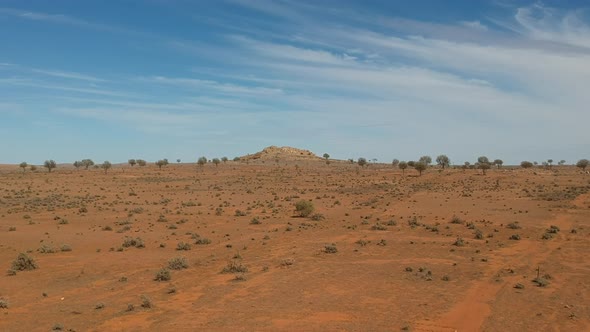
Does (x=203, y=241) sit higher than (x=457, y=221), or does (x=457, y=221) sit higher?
(x=457, y=221)

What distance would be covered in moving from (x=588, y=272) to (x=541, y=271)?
1.83 m

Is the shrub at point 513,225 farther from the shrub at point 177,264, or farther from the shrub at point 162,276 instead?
the shrub at point 162,276

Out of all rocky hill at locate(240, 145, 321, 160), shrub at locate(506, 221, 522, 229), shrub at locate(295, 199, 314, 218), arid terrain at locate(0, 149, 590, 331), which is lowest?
arid terrain at locate(0, 149, 590, 331)

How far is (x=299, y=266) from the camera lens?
20.2m

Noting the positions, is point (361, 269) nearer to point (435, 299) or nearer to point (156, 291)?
point (435, 299)

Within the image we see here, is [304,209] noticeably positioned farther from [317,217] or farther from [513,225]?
[513,225]

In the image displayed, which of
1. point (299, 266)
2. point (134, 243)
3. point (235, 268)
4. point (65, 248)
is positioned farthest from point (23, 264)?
point (299, 266)

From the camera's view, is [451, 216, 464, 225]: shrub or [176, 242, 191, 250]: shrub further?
[451, 216, 464, 225]: shrub

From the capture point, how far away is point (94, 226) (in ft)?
106

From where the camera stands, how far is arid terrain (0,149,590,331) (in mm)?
13516

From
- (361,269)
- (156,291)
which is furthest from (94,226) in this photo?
(361,269)

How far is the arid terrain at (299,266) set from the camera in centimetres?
1352

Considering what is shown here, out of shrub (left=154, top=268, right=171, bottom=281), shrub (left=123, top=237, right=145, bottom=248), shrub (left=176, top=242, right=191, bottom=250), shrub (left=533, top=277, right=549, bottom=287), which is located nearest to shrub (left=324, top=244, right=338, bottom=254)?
shrub (left=176, top=242, right=191, bottom=250)

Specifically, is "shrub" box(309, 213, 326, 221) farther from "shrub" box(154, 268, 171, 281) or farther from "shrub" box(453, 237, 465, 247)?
"shrub" box(154, 268, 171, 281)
